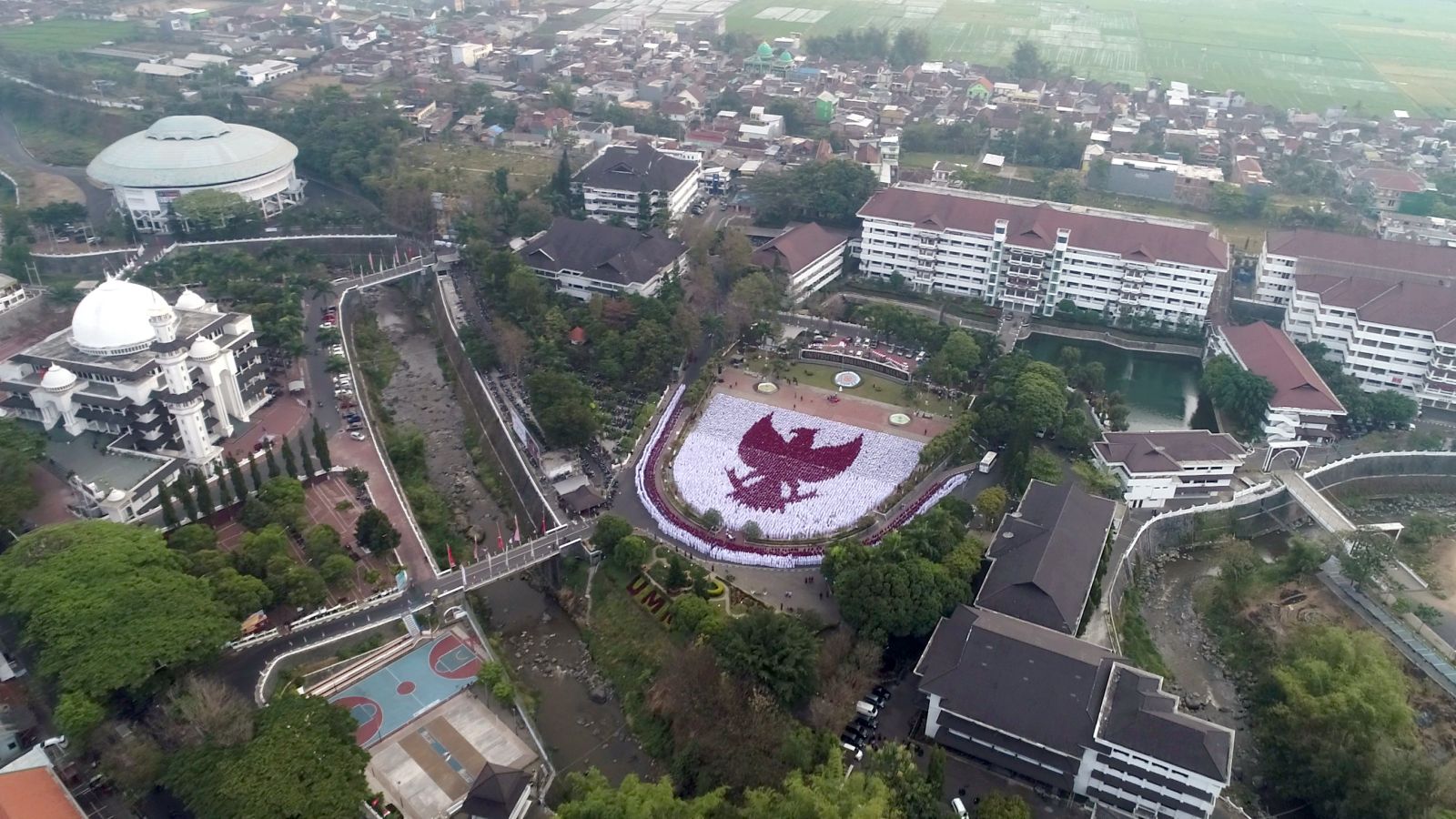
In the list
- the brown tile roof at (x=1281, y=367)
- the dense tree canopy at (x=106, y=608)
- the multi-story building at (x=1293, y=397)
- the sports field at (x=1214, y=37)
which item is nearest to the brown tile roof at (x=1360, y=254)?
the brown tile roof at (x=1281, y=367)

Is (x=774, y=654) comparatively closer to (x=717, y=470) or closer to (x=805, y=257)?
(x=717, y=470)

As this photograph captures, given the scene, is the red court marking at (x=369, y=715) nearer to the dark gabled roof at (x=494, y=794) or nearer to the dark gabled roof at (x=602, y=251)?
the dark gabled roof at (x=494, y=794)

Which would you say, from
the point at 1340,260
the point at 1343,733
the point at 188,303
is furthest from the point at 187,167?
the point at 1340,260

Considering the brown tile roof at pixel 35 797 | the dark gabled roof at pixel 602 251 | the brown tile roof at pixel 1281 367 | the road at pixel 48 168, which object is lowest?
the brown tile roof at pixel 35 797

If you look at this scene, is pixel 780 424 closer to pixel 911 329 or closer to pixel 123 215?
pixel 911 329

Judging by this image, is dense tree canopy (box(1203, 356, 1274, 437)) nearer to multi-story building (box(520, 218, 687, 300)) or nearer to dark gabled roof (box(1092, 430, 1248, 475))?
dark gabled roof (box(1092, 430, 1248, 475))

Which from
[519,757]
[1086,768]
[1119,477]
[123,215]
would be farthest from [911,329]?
[123,215]
